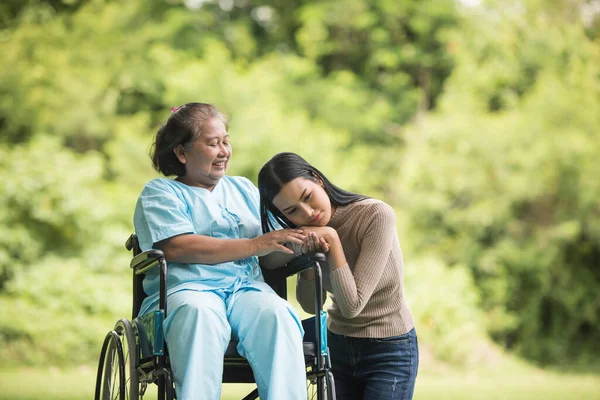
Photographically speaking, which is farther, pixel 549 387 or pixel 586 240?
pixel 586 240

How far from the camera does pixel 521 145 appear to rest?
815cm

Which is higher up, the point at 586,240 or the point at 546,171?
the point at 546,171

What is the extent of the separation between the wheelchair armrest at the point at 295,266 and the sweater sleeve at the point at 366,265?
0.06 meters

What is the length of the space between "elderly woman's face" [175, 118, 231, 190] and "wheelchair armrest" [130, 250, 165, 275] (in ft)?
0.93

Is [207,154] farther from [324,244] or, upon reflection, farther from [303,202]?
[324,244]

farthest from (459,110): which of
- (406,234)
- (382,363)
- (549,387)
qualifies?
(382,363)

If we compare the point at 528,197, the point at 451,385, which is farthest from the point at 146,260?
the point at 528,197

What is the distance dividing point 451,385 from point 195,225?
183 inches

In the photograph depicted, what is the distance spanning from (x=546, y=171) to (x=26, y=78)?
519 cm

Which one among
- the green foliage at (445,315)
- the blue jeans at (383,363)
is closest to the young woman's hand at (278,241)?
the blue jeans at (383,363)

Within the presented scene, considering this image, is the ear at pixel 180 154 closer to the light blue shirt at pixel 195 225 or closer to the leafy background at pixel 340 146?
the light blue shirt at pixel 195 225

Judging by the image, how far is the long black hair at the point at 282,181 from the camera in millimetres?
1942

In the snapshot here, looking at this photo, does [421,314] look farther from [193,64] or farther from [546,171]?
[193,64]

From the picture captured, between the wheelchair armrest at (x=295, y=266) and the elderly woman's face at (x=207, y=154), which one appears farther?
the elderly woman's face at (x=207, y=154)
